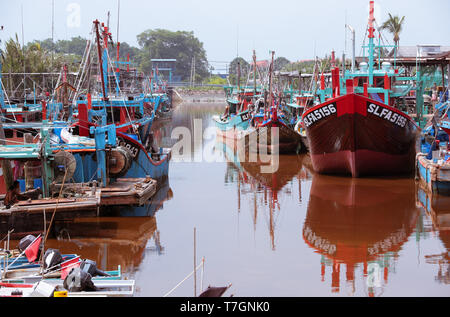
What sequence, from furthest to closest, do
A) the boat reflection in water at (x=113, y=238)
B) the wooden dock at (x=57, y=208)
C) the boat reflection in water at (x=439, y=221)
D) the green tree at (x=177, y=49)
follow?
the green tree at (x=177, y=49) → the wooden dock at (x=57, y=208) → the boat reflection in water at (x=113, y=238) → the boat reflection in water at (x=439, y=221)

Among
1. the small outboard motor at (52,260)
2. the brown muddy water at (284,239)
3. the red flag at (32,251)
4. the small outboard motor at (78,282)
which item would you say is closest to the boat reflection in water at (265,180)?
the brown muddy water at (284,239)

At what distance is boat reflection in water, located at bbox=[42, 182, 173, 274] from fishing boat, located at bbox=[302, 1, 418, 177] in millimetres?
6913

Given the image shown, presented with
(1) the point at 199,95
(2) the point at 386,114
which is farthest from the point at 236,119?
(1) the point at 199,95

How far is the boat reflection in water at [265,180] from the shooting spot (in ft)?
53.0

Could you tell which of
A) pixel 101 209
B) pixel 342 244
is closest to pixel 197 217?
pixel 101 209

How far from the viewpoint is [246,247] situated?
12.3 metres

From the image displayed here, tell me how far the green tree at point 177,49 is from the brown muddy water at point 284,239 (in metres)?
94.8

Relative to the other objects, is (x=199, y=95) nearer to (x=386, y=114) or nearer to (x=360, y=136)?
(x=360, y=136)

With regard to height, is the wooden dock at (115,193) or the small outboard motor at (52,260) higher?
the wooden dock at (115,193)

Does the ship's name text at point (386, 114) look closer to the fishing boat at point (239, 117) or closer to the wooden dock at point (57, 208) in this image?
the wooden dock at point (57, 208)

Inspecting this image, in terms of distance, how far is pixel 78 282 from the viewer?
26.3 feet

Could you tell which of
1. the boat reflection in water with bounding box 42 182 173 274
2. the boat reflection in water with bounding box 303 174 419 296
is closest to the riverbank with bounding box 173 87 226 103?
the boat reflection in water with bounding box 303 174 419 296

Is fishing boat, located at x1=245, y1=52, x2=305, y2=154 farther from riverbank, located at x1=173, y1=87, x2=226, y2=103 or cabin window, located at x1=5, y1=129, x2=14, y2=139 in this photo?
riverbank, located at x1=173, y1=87, x2=226, y2=103

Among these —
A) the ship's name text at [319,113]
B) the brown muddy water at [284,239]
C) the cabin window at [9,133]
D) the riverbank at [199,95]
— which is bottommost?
the brown muddy water at [284,239]
